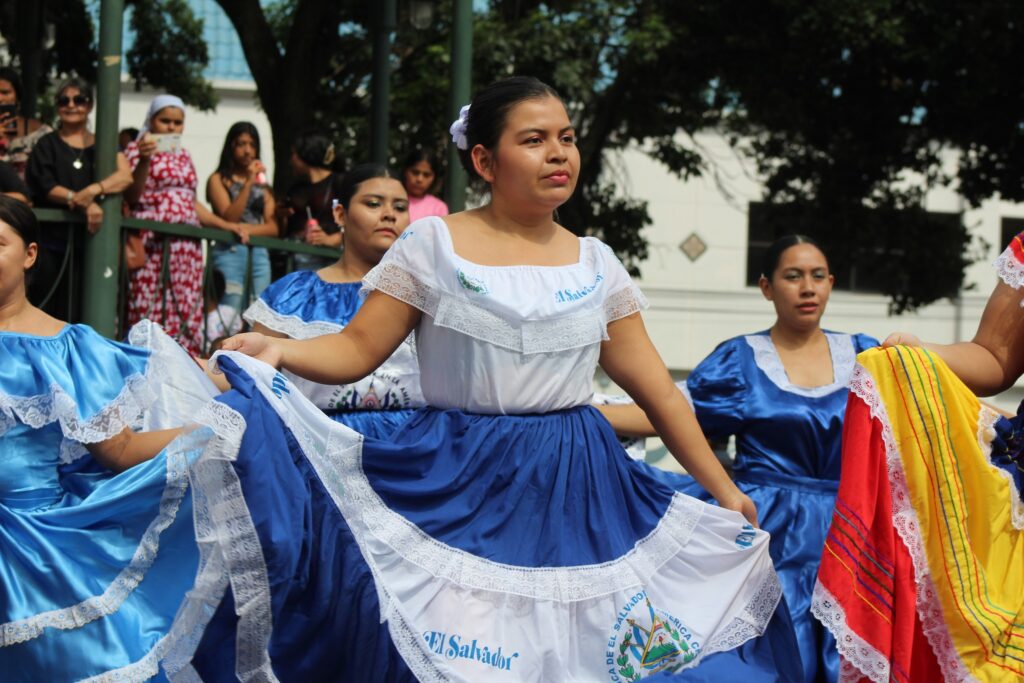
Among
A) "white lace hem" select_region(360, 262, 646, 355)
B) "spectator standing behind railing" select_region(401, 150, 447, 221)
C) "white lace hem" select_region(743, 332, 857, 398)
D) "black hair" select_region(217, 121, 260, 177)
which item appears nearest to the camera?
"white lace hem" select_region(360, 262, 646, 355)

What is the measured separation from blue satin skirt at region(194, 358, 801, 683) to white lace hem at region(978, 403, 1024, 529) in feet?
2.12

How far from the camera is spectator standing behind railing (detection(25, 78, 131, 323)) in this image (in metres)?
6.45

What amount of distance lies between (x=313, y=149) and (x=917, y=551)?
16.8ft

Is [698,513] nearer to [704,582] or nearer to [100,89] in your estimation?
[704,582]

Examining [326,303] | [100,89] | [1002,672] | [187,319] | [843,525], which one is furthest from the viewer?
[187,319]

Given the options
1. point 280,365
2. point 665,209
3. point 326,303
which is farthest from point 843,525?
point 665,209

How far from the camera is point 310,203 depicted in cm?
804

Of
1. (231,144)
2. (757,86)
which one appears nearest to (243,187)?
(231,144)

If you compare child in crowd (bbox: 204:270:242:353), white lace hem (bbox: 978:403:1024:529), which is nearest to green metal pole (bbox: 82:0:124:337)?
child in crowd (bbox: 204:270:242:353)

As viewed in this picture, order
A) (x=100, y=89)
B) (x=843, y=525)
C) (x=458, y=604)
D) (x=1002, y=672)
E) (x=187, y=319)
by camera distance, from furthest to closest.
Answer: (x=187, y=319) → (x=100, y=89) → (x=843, y=525) → (x=1002, y=672) → (x=458, y=604)

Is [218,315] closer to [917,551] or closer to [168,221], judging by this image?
[168,221]

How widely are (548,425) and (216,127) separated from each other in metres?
24.1

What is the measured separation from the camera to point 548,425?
3.64 metres

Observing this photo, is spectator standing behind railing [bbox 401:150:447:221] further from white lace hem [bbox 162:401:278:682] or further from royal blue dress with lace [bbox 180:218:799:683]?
white lace hem [bbox 162:401:278:682]
